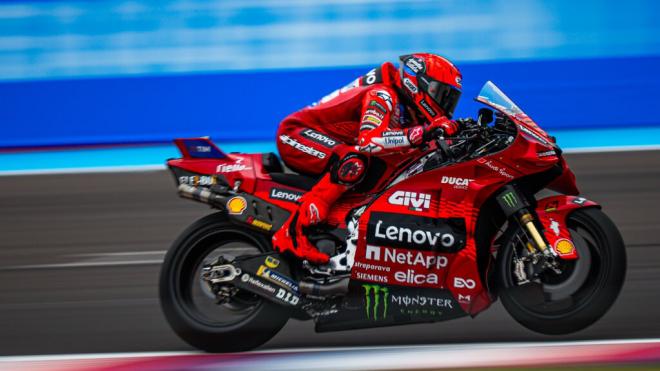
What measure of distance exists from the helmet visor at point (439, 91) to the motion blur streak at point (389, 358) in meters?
1.29

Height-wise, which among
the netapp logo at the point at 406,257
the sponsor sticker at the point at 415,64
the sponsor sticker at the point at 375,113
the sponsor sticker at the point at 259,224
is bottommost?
the sponsor sticker at the point at 259,224

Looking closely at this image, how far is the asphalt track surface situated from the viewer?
5.63 metres

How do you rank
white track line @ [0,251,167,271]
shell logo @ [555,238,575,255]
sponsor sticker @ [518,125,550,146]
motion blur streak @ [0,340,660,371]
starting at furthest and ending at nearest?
1. white track line @ [0,251,167,271]
2. sponsor sticker @ [518,125,550,146]
3. shell logo @ [555,238,575,255]
4. motion blur streak @ [0,340,660,371]

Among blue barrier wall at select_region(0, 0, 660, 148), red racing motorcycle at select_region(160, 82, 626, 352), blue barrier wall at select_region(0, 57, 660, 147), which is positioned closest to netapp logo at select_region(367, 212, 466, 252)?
red racing motorcycle at select_region(160, 82, 626, 352)

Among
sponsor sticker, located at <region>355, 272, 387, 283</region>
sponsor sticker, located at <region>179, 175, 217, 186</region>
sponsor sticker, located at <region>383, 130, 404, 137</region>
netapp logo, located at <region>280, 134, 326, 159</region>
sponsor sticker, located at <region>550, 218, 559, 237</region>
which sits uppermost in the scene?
sponsor sticker, located at <region>383, 130, 404, 137</region>

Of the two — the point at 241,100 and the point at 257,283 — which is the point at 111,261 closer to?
the point at 257,283

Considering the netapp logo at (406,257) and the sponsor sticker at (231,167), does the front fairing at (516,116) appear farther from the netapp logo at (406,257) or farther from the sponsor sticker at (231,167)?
the sponsor sticker at (231,167)

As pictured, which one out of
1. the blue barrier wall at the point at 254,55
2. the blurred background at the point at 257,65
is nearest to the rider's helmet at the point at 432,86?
the blurred background at the point at 257,65

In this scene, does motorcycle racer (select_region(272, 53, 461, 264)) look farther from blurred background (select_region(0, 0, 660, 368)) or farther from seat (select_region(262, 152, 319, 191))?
blurred background (select_region(0, 0, 660, 368))

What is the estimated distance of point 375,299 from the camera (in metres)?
5.27

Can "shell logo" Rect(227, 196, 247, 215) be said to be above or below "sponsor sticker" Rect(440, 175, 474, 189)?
below

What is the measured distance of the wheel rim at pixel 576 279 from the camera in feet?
16.7

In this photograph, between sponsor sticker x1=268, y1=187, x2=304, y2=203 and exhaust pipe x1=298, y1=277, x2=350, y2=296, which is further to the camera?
sponsor sticker x1=268, y1=187, x2=304, y2=203

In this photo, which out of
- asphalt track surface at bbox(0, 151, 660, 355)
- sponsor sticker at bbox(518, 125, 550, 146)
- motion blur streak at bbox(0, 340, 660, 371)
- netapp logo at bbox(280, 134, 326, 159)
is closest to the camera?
motion blur streak at bbox(0, 340, 660, 371)
